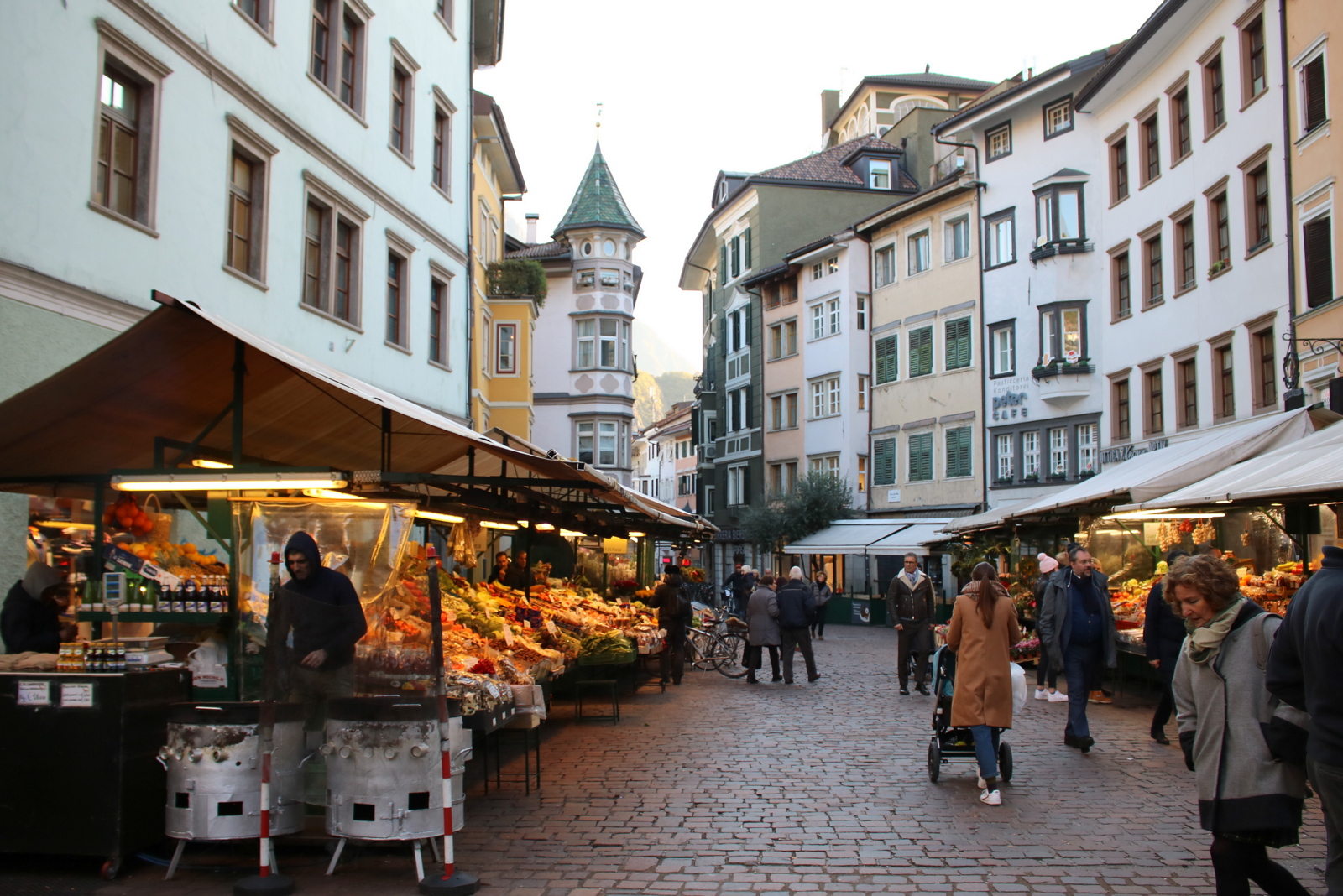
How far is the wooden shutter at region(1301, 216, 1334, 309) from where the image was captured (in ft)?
65.6

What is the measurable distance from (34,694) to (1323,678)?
659 centimetres

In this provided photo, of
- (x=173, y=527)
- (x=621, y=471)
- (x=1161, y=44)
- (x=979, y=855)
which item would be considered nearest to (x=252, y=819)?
(x=979, y=855)

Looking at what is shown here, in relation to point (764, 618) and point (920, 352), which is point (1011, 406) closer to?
point (920, 352)

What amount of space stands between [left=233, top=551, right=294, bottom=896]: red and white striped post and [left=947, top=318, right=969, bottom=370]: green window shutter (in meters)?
33.3

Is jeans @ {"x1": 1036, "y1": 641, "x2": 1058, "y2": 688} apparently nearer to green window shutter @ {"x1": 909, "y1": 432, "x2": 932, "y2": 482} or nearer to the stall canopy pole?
the stall canopy pole

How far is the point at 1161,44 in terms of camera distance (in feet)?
88.5

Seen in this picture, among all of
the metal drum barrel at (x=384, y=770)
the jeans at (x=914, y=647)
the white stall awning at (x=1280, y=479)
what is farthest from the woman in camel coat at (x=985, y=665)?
the jeans at (x=914, y=647)

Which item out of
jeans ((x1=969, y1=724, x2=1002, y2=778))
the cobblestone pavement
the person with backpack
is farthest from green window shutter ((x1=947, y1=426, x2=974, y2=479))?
jeans ((x1=969, y1=724, x2=1002, y2=778))

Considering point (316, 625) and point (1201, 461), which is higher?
point (1201, 461)

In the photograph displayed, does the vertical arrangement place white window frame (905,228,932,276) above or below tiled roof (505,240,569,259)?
below

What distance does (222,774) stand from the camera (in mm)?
6578

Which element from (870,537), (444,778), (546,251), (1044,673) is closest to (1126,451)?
(870,537)

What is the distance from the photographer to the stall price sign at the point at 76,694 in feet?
21.9

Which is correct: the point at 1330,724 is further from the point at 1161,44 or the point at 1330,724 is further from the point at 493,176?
the point at 493,176
